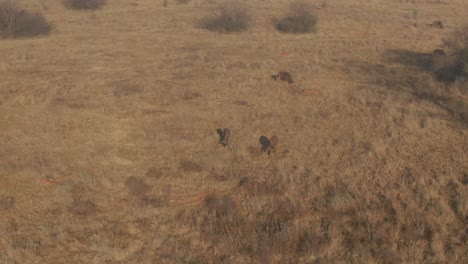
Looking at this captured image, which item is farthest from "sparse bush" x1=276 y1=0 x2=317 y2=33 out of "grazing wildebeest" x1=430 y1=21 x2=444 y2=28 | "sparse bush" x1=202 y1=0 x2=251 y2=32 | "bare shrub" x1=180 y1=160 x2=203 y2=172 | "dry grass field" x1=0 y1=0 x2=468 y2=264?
"bare shrub" x1=180 y1=160 x2=203 y2=172

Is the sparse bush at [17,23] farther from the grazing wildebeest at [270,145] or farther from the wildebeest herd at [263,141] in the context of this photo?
the grazing wildebeest at [270,145]

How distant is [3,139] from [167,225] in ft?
19.3

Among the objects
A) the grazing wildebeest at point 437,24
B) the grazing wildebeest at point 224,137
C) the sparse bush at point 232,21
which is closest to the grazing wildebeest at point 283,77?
the grazing wildebeest at point 224,137

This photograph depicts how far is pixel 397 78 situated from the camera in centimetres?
1492

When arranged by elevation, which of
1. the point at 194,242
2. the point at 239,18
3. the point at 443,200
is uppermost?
the point at 239,18

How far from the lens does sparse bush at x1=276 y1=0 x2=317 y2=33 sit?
23250 millimetres

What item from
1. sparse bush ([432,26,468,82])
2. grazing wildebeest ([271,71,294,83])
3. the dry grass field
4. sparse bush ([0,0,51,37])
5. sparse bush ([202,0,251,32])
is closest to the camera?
the dry grass field

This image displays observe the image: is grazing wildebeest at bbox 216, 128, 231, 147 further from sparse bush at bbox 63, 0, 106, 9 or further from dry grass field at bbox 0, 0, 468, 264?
sparse bush at bbox 63, 0, 106, 9

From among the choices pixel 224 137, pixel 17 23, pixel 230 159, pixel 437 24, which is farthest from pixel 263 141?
pixel 437 24

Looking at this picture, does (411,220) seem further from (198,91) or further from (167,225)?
(198,91)

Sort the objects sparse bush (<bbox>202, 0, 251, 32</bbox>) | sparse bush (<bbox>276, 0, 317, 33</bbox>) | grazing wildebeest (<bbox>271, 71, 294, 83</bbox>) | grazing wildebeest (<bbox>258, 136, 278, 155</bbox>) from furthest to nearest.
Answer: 1. sparse bush (<bbox>202, 0, 251, 32</bbox>)
2. sparse bush (<bbox>276, 0, 317, 33</bbox>)
3. grazing wildebeest (<bbox>271, 71, 294, 83</bbox>)
4. grazing wildebeest (<bbox>258, 136, 278, 155</bbox>)

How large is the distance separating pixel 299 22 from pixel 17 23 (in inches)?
609

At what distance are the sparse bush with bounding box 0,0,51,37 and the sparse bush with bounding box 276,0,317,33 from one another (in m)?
13.3

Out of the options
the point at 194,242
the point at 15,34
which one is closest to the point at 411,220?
the point at 194,242
